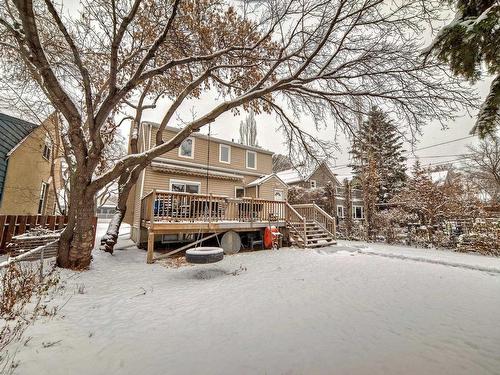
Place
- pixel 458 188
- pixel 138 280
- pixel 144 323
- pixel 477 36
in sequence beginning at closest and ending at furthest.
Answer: pixel 477 36 → pixel 144 323 → pixel 138 280 → pixel 458 188

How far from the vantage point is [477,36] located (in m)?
2.38

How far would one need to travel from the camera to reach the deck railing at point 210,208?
8336 millimetres

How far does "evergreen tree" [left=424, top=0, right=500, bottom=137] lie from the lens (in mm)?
2322

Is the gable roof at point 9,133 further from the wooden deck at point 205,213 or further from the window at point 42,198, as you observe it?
the wooden deck at point 205,213

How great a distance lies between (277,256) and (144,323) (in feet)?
19.1

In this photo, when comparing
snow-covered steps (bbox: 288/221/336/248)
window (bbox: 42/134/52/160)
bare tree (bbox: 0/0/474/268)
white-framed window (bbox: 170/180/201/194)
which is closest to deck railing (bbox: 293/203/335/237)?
snow-covered steps (bbox: 288/221/336/248)

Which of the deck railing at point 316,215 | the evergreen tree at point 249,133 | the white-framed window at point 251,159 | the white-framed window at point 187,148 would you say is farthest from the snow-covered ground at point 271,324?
the evergreen tree at point 249,133

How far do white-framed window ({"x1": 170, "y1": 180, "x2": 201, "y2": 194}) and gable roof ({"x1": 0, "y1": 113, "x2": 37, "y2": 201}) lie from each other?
22.2ft

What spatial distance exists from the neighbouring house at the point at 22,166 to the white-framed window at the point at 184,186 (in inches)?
240

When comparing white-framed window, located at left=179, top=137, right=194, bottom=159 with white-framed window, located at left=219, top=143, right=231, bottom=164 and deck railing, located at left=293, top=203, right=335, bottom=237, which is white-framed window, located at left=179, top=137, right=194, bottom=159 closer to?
white-framed window, located at left=219, top=143, right=231, bottom=164

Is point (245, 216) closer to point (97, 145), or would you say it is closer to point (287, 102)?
point (287, 102)

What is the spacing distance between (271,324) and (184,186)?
11.7 metres

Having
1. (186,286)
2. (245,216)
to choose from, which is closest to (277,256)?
(245,216)

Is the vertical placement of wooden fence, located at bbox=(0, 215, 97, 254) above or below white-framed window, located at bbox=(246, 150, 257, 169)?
below
